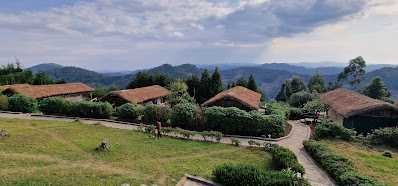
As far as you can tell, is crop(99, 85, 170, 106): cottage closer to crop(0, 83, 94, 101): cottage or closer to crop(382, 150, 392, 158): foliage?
crop(0, 83, 94, 101): cottage

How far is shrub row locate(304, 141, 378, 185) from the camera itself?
8352 millimetres

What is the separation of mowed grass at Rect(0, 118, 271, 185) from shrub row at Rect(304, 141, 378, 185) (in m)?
2.81

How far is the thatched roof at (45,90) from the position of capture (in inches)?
1110

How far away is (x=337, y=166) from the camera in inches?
389

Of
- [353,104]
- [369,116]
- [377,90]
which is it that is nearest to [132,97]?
[353,104]

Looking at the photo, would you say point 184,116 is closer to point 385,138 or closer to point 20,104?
point 385,138

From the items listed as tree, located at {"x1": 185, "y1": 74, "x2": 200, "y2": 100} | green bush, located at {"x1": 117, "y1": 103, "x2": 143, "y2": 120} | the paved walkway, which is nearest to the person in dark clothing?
the paved walkway

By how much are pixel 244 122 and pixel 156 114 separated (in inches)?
327

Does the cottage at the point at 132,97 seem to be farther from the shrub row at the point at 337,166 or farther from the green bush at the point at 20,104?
the shrub row at the point at 337,166

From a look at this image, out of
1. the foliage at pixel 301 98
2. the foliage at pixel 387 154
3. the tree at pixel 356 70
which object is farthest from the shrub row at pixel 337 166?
the tree at pixel 356 70

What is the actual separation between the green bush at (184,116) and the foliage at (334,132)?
1022 cm

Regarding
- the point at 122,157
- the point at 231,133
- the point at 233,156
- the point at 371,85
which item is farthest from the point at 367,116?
the point at 371,85

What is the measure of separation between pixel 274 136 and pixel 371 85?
40.5m

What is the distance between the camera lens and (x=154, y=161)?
34.4 ft
